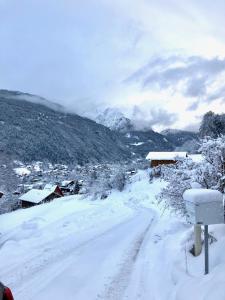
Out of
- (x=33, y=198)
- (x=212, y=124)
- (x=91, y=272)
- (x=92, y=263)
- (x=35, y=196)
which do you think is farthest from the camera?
(x=35, y=196)

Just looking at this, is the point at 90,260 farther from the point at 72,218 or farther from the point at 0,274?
the point at 72,218

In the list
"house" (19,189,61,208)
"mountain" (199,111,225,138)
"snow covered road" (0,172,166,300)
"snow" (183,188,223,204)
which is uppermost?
"mountain" (199,111,225,138)

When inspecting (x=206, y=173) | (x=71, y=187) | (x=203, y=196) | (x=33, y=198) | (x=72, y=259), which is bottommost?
(x=33, y=198)

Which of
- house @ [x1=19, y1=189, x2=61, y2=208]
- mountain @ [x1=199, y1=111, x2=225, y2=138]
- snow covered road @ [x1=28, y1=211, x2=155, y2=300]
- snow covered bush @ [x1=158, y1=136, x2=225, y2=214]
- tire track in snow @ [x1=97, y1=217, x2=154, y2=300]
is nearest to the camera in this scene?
tire track in snow @ [x1=97, y1=217, x2=154, y2=300]

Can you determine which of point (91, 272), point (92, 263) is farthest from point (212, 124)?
point (91, 272)

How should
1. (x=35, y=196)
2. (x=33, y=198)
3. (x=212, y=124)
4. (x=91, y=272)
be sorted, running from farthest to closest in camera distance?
(x=35, y=196)
(x=33, y=198)
(x=212, y=124)
(x=91, y=272)

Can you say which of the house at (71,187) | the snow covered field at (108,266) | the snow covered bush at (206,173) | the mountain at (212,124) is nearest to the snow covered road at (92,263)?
the snow covered field at (108,266)

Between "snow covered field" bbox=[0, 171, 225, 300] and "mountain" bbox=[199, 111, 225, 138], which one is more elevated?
"mountain" bbox=[199, 111, 225, 138]

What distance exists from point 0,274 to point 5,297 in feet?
22.2

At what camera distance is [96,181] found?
61781 millimetres

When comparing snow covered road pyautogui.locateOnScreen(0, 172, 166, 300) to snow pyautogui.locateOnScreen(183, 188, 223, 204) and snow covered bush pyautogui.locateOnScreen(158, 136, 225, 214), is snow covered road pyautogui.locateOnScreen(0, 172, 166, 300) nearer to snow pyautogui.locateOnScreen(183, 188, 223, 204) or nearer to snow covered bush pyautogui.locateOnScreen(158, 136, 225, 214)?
snow covered bush pyautogui.locateOnScreen(158, 136, 225, 214)

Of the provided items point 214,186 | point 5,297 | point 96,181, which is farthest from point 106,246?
point 96,181

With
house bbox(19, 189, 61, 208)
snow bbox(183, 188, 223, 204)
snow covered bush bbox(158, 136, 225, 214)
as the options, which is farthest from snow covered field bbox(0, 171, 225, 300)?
house bbox(19, 189, 61, 208)

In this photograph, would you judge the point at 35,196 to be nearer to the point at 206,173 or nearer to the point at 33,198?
the point at 33,198
